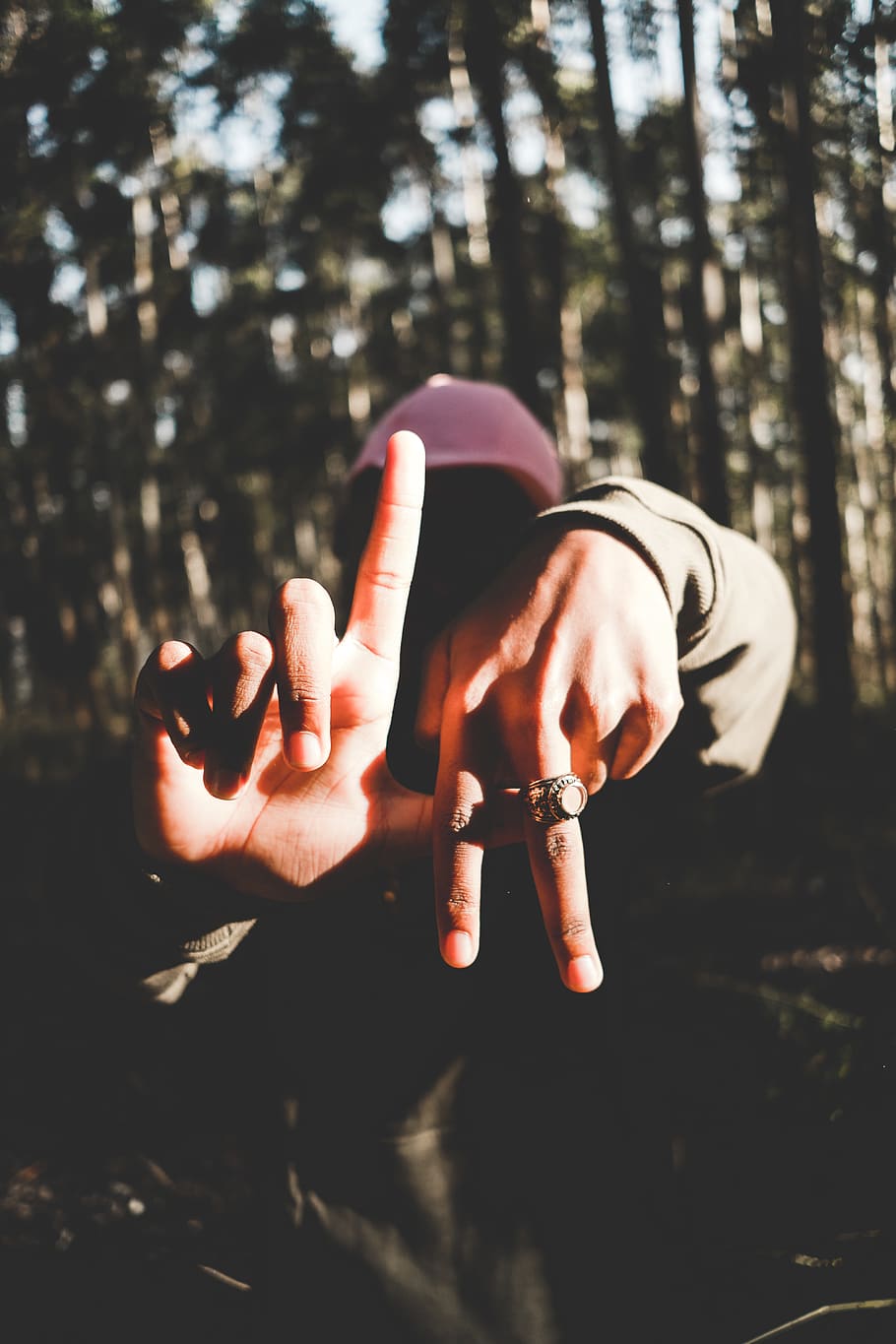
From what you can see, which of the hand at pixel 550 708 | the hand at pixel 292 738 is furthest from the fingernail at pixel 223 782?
the hand at pixel 550 708

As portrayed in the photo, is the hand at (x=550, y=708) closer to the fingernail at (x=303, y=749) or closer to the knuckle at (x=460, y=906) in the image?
the knuckle at (x=460, y=906)

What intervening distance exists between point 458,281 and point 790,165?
11.3 meters

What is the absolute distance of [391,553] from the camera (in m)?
1.01

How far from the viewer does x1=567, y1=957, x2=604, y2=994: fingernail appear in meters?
0.84

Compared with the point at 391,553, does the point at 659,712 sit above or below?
below

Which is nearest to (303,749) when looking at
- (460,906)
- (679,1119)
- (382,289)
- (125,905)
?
(460,906)

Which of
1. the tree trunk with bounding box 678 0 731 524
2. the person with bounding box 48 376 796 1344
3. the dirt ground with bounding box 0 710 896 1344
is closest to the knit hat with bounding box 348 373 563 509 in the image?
the person with bounding box 48 376 796 1344

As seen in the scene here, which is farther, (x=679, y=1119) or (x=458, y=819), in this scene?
(x=679, y=1119)

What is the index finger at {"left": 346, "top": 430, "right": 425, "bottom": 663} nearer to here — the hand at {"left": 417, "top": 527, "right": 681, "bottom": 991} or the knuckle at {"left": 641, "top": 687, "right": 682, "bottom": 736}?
the hand at {"left": 417, "top": 527, "right": 681, "bottom": 991}

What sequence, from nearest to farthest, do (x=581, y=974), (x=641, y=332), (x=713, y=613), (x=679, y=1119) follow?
(x=581, y=974) < (x=713, y=613) < (x=679, y=1119) < (x=641, y=332)

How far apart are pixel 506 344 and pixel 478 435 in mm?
7098

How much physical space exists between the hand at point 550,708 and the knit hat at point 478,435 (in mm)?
938

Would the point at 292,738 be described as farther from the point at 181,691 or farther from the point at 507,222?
the point at 507,222

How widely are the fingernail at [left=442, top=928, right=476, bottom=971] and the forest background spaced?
169cm
